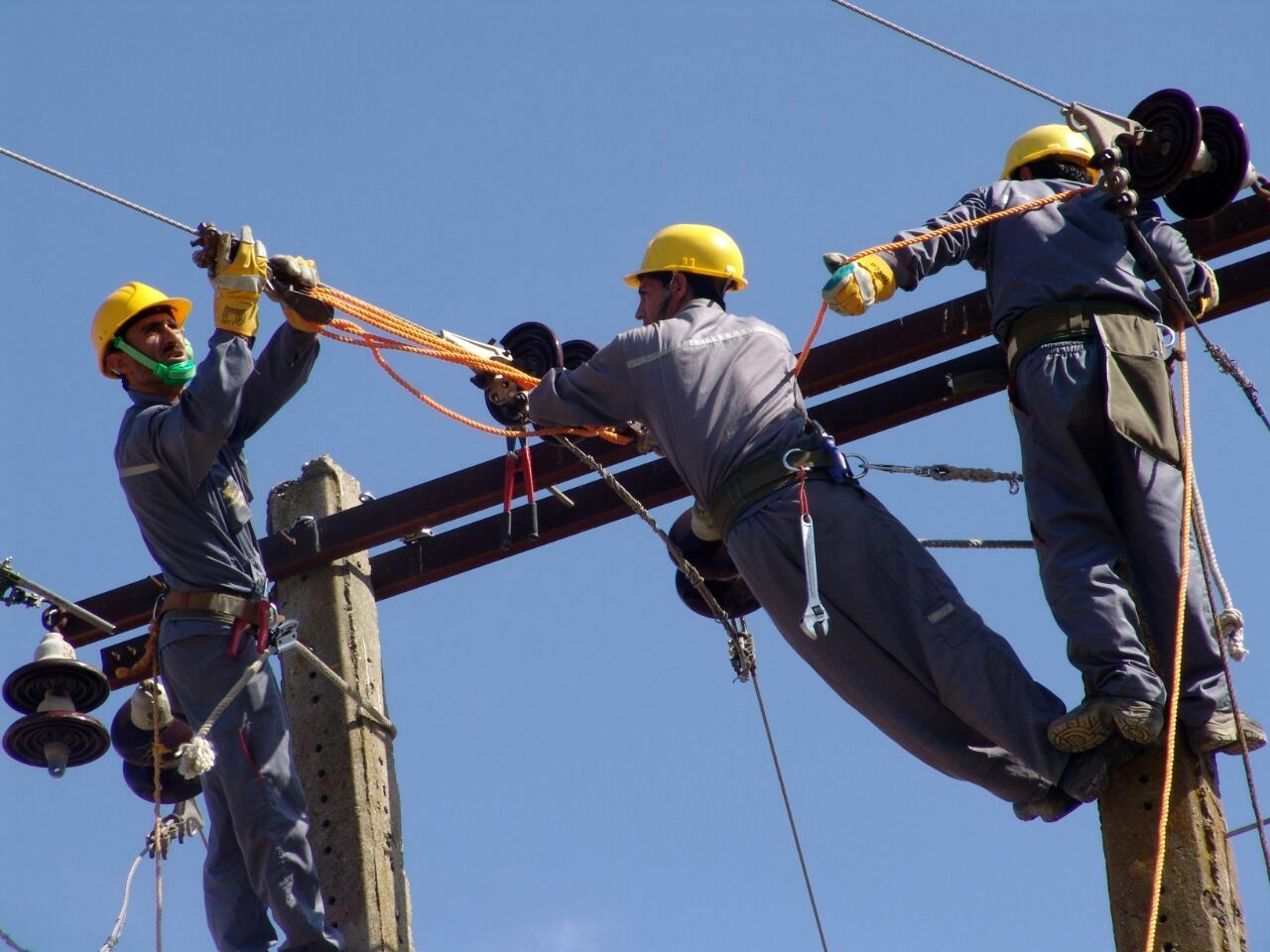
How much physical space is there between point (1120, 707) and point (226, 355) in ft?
9.43

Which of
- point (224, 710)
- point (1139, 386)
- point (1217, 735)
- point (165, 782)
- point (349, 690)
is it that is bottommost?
point (1217, 735)

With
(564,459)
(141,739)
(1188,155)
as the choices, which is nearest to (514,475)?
(564,459)

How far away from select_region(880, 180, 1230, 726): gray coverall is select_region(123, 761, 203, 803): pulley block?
3.25m

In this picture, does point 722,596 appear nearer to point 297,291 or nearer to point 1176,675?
point 297,291

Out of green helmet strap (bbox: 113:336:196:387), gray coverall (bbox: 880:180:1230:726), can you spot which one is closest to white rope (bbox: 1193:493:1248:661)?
gray coverall (bbox: 880:180:1230:726)

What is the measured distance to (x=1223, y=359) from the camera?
7086mm

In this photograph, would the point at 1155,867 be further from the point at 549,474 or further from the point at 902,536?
the point at 549,474

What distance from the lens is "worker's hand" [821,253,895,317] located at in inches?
258

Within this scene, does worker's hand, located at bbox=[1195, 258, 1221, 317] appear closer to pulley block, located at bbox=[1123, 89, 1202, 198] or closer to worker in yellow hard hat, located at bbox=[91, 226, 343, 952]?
pulley block, located at bbox=[1123, 89, 1202, 198]

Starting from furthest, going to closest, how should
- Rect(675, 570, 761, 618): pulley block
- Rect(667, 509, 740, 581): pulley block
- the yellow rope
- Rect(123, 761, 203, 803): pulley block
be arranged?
Rect(123, 761, 203, 803): pulley block → Rect(675, 570, 761, 618): pulley block → Rect(667, 509, 740, 581): pulley block → the yellow rope

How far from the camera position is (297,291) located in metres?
7.34

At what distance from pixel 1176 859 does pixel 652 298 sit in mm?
2451

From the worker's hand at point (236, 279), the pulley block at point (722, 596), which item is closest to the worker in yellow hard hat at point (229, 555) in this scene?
the worker's hand at point (236, 279)

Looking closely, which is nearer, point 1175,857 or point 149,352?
point 1175,857
